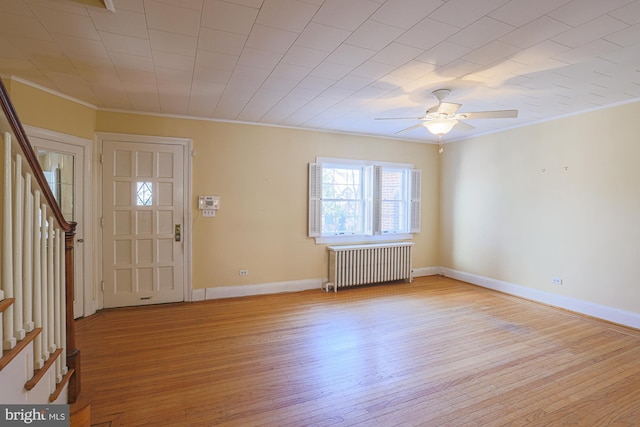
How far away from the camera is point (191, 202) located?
4.47 metres

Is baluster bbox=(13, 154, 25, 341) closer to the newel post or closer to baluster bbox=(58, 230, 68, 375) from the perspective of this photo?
baluster bbox=(58, 230, 68, 375)

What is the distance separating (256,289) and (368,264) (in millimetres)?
1920

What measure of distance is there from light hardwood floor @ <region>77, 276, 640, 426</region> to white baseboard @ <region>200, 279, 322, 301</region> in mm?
224

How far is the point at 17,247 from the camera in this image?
4.84 feet

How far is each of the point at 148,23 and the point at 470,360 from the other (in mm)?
3777

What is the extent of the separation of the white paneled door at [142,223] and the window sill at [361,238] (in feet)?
7.28

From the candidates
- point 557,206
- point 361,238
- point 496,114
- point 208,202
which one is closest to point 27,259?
point 208,202

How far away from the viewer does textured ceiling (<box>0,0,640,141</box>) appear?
197cm

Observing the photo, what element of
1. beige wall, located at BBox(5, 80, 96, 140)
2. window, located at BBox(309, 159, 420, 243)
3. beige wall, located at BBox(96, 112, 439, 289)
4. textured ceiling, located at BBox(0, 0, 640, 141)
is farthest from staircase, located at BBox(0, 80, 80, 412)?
window, located at BBox(309, 159, 420, 243)

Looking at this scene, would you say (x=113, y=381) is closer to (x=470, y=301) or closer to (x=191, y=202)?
(x=191, y=202)

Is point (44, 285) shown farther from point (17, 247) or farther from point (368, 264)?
point (368, 264)

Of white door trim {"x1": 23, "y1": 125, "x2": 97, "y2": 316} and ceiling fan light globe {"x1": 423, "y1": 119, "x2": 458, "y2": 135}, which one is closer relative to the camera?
ceiling fan light globe {"x1": 423, "y1": 119, "x2": 458, "y2": 135}

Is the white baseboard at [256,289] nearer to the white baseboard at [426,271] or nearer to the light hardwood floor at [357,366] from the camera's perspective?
the light hardwood floor at [357,366]

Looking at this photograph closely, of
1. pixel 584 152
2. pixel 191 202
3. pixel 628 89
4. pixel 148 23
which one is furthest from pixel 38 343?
pixel 584 152
